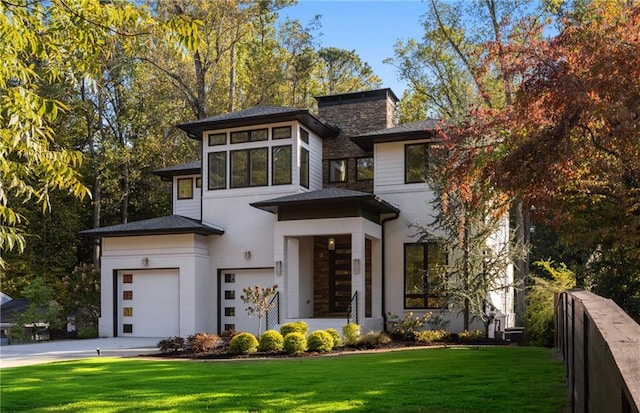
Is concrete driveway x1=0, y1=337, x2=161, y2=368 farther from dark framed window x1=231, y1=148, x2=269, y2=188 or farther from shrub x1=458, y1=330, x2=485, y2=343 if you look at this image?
shrub x1=458, y1=330, x2=485, y2=343

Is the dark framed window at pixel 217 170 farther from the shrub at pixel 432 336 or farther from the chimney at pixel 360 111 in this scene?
the shrub at pixel 432 336

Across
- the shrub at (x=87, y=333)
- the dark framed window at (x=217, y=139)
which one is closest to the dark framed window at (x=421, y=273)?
the dark framed window at (x=217, y=139)

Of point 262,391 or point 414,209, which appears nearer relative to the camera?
point 262,391

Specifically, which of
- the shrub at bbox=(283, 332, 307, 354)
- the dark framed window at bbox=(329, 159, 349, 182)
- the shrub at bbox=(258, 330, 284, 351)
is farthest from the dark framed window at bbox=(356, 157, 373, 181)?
the shrub at bbox=(283, 332, 307, 354)

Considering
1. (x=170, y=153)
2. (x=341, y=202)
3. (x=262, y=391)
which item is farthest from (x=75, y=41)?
(x=170, y=153)

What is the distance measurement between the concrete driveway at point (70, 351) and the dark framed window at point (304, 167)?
6825 millimetres

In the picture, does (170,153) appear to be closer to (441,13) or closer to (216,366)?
(441,13)

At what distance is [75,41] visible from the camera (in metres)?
5.08

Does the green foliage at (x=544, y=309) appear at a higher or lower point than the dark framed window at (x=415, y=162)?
lower

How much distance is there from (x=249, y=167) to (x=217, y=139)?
5.06ft

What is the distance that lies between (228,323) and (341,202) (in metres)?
6.20

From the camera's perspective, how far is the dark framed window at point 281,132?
20.5 m

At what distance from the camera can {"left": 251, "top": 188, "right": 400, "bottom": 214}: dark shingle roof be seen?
17.7 meters

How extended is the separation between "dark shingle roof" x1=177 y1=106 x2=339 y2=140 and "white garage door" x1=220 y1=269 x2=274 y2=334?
16.0 feet
